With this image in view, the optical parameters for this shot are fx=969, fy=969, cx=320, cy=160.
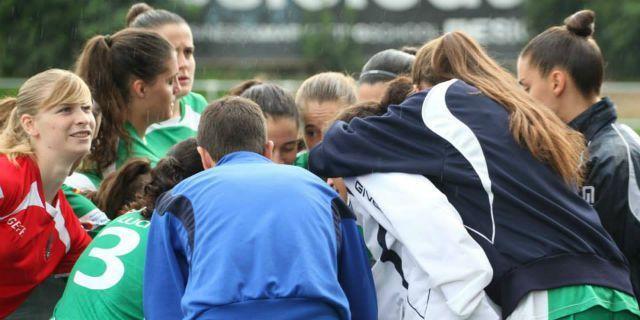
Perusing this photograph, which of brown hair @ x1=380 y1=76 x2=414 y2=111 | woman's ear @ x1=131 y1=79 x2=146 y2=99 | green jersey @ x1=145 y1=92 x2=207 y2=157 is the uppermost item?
brown hair @ x1=380 y1=76 x2=414 y2=111

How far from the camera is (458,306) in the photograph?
3100mm

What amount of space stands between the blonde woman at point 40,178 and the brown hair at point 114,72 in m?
0.67

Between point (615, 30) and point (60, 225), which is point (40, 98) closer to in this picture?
point (60, 225)

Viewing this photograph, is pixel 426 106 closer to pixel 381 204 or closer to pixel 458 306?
pixel 381 204

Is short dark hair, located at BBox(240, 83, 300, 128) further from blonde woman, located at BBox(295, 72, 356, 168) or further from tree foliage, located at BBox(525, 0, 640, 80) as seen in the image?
tree foliage, located at BBox(525, 0, 640, 80)

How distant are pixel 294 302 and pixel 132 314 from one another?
82 cm

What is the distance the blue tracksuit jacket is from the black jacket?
1.08 m

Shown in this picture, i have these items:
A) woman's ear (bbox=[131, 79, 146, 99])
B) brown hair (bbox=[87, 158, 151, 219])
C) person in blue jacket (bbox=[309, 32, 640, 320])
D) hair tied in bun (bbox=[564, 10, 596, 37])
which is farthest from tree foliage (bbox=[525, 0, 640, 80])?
person in blue jacket (bbox=[309, 32, 640, 320])

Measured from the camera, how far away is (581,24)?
405 cm

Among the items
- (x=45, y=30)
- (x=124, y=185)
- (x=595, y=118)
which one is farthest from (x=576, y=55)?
(x=45, y=30)

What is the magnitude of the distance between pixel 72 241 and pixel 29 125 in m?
0.50

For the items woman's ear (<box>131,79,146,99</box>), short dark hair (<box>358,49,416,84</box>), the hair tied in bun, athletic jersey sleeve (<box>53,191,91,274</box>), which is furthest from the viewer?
short dark hair (<box>358,49,416,84</box>)

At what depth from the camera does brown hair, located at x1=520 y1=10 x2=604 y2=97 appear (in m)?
4.05

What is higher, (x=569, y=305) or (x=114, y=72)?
(x=114, y=72)
